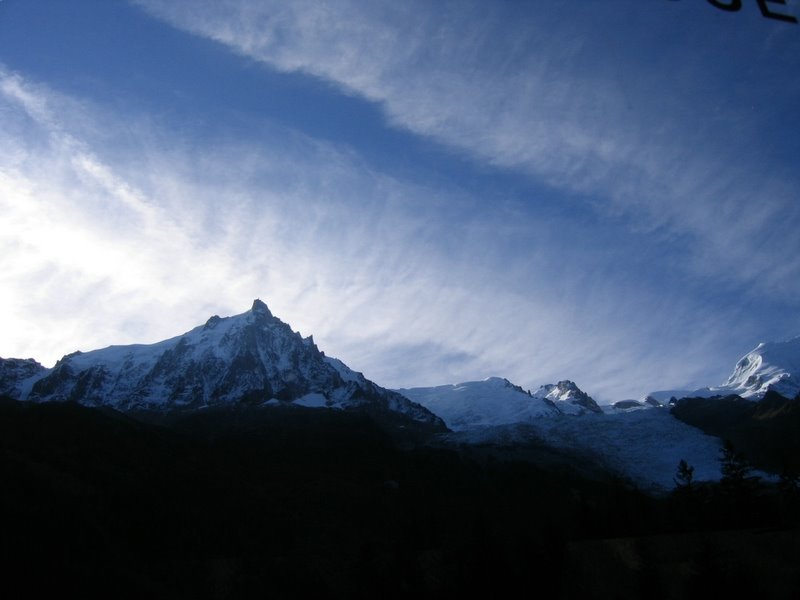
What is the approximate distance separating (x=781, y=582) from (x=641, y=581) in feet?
32.5

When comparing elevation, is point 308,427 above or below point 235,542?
above

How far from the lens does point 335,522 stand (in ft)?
333

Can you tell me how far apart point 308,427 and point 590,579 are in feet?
414

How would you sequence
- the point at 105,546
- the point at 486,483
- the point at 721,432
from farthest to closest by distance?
the point at 721,432, the point at 486,483, the point at 105,546

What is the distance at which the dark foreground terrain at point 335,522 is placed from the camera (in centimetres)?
5291

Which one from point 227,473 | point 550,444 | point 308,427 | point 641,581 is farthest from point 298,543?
point 550,444

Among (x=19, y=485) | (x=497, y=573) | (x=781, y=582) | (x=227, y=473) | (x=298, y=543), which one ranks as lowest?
(x=781, y=582)

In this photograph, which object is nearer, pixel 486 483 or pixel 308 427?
pixel 486 483

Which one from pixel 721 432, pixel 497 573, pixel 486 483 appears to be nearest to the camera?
pixel 497 573

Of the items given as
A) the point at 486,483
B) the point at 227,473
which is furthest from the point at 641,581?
the point at 486,483

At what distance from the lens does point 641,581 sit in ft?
161

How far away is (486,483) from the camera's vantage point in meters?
141

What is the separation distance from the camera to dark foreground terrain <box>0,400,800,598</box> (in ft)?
174

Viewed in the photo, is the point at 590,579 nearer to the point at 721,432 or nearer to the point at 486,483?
the point at 486,483
